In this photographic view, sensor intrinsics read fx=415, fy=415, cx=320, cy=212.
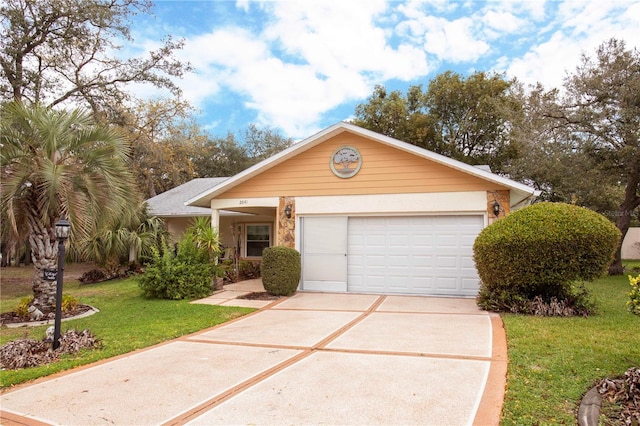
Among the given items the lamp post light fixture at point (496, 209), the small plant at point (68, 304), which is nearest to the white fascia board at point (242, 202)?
the small plant at point (68, 304)

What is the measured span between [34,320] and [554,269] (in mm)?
10204

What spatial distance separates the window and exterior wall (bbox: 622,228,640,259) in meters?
21.9

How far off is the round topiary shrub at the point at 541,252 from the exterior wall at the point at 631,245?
71.8 feet

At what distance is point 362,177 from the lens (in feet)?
37.5

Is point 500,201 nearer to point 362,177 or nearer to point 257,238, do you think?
point 362,177

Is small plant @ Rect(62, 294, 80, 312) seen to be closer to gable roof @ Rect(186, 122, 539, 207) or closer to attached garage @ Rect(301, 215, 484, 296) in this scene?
gable roof @ Rect(186, 122, 539, 207)

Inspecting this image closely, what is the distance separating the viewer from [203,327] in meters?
7.43

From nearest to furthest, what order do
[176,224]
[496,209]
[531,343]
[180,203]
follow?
[531,343] < [496,209] < [180,203] < [176,224]

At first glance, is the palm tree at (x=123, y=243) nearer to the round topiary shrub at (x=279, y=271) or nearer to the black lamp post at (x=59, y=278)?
the round topiary shrub at (x=279, y=271)

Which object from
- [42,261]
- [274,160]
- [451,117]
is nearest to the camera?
[42,261]

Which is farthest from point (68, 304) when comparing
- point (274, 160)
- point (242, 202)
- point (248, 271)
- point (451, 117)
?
point (451, 117)

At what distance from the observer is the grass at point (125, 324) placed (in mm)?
5359

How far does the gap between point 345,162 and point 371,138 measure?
0.97 m

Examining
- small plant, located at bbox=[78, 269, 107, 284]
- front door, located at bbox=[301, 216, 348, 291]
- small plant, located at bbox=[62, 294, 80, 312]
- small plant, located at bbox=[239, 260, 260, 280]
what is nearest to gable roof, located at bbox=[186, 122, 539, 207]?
front door, located at bbox=[301, 216, 348, 291]
